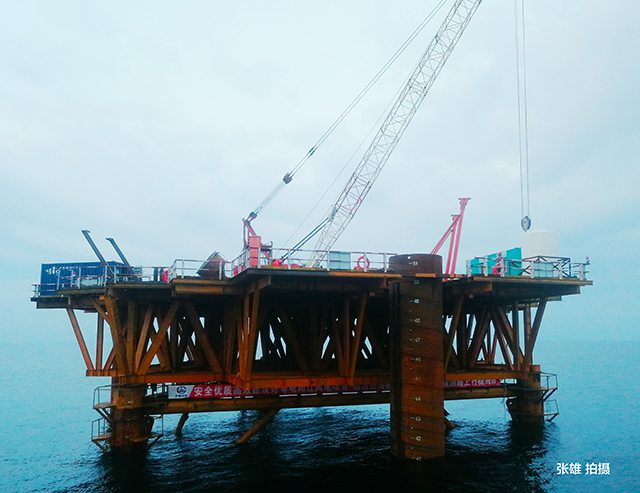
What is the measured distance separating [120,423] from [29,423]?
2958cm

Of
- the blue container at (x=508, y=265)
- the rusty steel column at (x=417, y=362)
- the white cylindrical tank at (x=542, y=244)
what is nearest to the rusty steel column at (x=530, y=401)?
the blue container at (x=508, y=265)

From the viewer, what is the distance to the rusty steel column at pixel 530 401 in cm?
3975

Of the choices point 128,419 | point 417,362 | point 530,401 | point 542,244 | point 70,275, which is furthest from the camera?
point 530,401

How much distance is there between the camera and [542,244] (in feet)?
116

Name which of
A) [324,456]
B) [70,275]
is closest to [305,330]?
[324,456]

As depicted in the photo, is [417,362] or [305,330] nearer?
[417,362]

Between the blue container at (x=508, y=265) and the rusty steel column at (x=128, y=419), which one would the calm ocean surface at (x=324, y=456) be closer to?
the rusty steel column at (x=128, y=419)

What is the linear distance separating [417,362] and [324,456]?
993 centimetres

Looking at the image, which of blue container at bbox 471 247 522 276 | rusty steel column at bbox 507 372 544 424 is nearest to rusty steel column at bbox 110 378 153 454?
blue container at bbox 471 247 522 276

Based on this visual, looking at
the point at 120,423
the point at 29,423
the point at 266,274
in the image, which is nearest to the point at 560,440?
the point at 266,274

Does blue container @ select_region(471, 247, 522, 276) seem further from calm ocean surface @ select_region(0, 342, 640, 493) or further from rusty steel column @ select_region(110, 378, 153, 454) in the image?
rusty steel column @ select_region(110, 378, 153, 454)

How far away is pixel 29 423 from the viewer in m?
53.3

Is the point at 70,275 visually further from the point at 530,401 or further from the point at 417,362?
the point at 530,401

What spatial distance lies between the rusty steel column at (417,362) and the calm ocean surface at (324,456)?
5.30 ft
